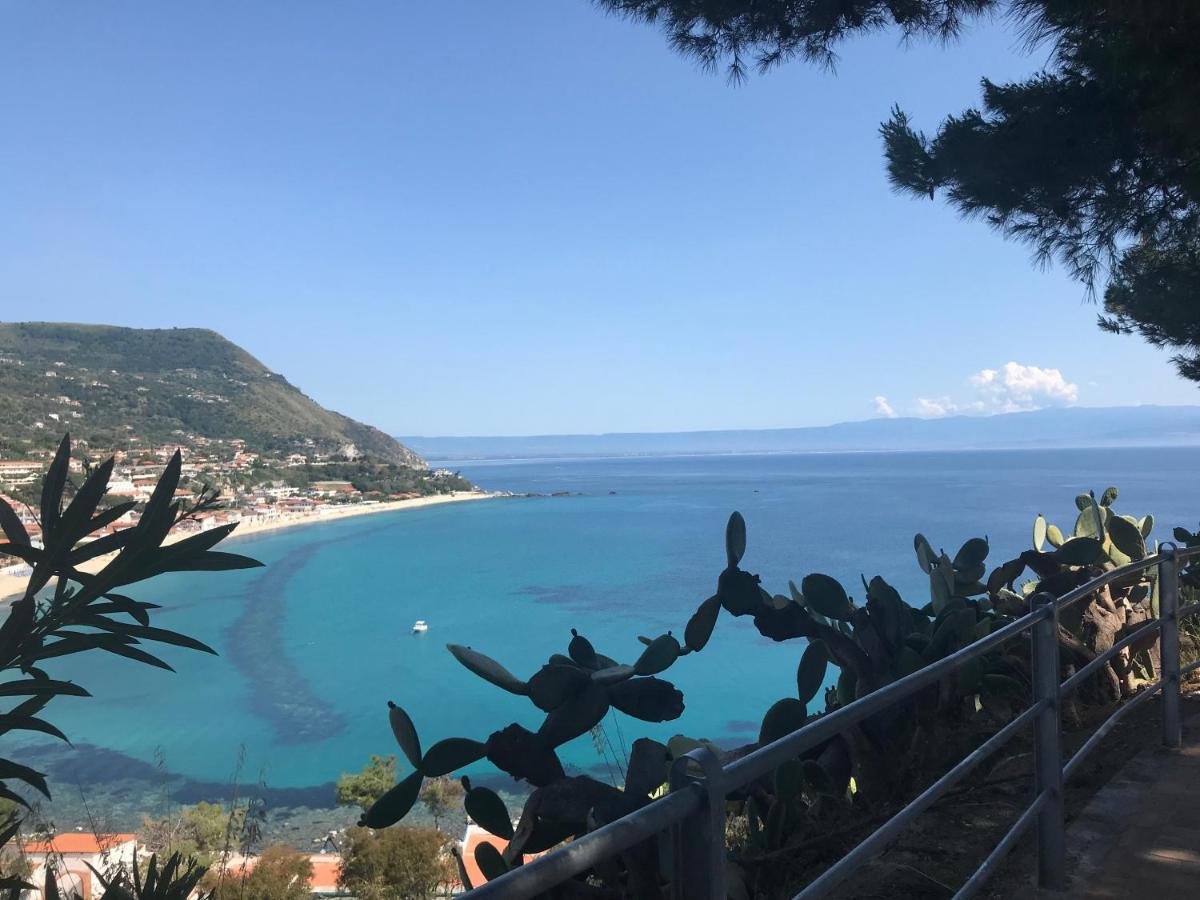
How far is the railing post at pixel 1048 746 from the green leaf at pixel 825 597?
109 centimetres

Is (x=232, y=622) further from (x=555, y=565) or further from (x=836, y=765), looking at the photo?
(x=836, y=765)

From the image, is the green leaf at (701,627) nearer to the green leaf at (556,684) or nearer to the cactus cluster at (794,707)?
the cactus cluster at (794,707)

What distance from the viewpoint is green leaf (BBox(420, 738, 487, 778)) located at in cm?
220

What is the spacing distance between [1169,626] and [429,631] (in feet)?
135

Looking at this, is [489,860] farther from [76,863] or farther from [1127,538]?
[76,863]

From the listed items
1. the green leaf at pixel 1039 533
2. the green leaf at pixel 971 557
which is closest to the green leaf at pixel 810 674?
the green leaf at pixel 971 557

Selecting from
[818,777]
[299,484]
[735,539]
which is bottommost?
[299,484]

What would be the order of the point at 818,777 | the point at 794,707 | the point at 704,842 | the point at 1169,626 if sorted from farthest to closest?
the point at 1169,626, the point at 818,777, the point at 794,707, the point at 704,842

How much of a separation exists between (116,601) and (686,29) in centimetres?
468

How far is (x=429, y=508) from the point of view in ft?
349

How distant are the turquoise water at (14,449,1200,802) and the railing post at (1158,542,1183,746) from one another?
210 inches

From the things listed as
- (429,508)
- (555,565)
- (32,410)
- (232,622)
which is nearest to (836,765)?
(232,622)

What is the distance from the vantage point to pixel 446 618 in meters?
45.4

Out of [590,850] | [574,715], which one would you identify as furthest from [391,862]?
[590,850]
